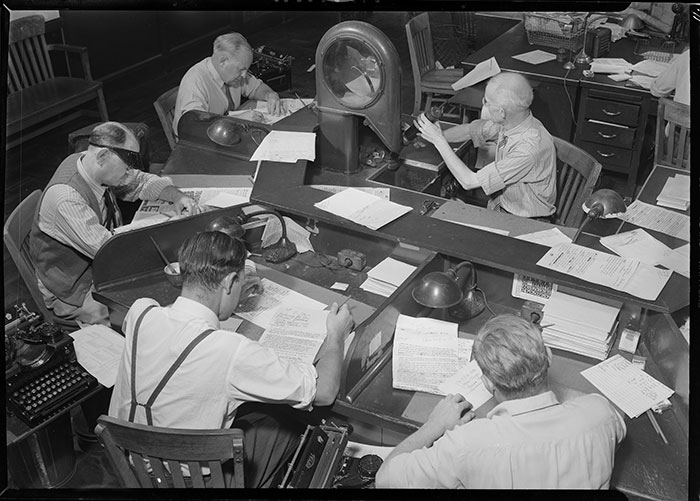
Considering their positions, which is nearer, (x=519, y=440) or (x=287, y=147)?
(x=519, y=440)

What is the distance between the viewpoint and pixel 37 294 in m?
3.27

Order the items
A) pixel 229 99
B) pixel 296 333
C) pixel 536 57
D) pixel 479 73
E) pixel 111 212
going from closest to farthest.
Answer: pixel 296 333 < pixel 111 212 < pixel 229 99 < pixel 479 73 < pixel 536 57

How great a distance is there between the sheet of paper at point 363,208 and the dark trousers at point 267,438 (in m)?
0.90

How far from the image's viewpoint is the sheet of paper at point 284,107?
4.49 meters

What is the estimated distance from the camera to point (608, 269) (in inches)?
109

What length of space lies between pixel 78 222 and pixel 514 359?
2058mm

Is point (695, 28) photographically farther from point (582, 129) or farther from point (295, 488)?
point (582, 129)

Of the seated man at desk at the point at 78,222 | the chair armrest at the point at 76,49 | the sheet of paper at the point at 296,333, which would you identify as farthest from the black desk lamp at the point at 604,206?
the chair armrest at the point at 76,49

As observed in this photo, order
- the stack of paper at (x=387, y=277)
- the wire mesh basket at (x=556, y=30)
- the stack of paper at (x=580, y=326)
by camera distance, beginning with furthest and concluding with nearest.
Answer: the wire mesh basket at (x=556, y=30) → the stack of paper at (x=387, y=277) → the stack of paper at (x=580, y=326)

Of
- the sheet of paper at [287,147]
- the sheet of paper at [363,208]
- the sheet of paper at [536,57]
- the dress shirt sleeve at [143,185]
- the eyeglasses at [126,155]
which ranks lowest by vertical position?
the dress shirt sleeve at [143,185]

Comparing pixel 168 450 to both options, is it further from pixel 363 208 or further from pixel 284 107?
pixel 284 107

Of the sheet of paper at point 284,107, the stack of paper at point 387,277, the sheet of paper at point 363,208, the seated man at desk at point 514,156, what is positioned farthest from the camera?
the sheet of paper at point 284,107

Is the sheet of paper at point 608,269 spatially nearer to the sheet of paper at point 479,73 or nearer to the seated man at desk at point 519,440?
the seated man at desk at point 519,440

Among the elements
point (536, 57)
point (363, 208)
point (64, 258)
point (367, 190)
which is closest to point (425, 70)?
point (536, 57)
